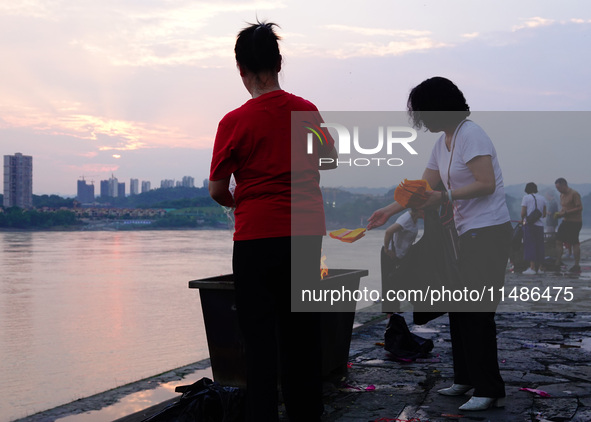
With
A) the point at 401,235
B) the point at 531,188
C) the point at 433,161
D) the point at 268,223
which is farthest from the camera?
the point at 531,188

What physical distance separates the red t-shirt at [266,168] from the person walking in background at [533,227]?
1112 centimetres

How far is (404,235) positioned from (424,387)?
2118 mm

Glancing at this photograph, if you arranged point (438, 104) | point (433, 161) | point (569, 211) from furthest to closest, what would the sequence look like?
point (569, 211)
point (433, 161)
point (438, 104)

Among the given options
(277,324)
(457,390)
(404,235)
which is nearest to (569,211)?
(404,235)

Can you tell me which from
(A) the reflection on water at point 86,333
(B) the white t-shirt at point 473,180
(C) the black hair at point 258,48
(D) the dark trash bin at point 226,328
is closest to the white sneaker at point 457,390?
(D) the dark trash bin at point 226,328

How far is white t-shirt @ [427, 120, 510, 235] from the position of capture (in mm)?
3416

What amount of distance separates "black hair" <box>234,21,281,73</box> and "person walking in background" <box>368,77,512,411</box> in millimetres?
1138

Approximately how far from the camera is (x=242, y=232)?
2605mm

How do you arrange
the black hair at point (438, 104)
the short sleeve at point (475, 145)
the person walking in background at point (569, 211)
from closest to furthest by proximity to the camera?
the short sleeve at point (475, 145) < the black hair at point (438, 104) < the person walking in background at point (569, 211)

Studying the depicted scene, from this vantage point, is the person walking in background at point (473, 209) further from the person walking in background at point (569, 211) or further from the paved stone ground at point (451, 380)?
the person walking in background at point (569, 211)

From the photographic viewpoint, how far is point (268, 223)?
2.58 metres

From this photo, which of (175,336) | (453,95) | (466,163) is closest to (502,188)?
(466,163)

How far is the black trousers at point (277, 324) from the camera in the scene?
2.58 metres

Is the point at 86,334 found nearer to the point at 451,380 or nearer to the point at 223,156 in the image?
the point at 451,380
